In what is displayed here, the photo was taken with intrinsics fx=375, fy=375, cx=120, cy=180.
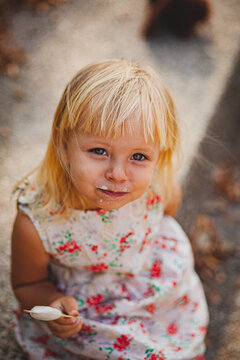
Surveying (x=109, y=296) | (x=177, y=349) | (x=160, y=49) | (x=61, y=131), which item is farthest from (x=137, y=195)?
(x=160, y=49)

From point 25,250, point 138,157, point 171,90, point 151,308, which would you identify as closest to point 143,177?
point 138,157

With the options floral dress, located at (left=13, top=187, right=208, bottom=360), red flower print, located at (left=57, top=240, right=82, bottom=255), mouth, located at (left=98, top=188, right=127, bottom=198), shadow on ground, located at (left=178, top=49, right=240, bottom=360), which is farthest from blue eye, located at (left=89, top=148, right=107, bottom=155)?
shadow on ground, located at (left=178, top=49, right=240, bottom=360)

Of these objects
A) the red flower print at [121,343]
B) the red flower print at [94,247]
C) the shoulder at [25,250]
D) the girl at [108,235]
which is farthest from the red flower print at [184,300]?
the shoulder at [25,250]

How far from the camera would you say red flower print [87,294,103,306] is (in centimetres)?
143

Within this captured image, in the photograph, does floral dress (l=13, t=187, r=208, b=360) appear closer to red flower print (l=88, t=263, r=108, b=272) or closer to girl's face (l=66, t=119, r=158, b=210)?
red flower print (l=88, t=263, r=108, b=272)

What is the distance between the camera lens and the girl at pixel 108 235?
3.79 ft

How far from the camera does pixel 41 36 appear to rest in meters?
2.68

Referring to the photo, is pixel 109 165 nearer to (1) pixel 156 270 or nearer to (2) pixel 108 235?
(2) pixel 108 235

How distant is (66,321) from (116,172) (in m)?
0.53

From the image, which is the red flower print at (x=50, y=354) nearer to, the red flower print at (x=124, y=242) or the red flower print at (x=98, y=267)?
the red flower print at (x=98, y=267)

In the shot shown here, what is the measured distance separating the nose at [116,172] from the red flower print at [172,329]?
0.74 meters

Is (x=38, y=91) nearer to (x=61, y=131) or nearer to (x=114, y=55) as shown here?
(x=114, y=55)

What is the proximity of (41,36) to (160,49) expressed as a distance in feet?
3.08

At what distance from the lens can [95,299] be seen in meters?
1.43
